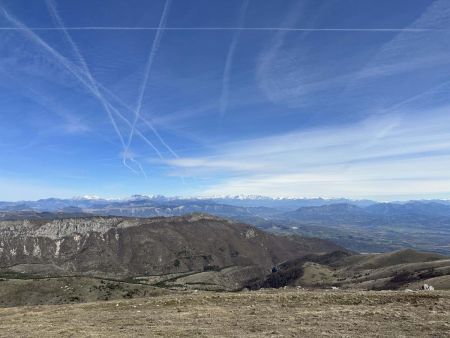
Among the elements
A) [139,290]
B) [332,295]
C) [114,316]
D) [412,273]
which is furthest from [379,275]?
[114,316]

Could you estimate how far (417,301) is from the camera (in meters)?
36.9

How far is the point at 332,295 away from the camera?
41.7 meters

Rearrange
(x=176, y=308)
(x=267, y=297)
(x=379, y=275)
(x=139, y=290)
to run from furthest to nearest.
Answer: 1. (x=379, y=275)
2. (x=139, y=290)
3. (x=267, y=297)
4. (x=176, y=308)

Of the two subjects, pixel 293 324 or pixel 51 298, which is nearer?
pixel 293 324

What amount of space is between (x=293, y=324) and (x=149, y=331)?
34.6 feet

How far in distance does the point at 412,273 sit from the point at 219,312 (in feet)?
488

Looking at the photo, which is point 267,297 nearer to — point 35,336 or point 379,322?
point 379,322

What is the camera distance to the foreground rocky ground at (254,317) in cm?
2886

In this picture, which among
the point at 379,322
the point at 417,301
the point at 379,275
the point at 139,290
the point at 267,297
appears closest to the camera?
the point at 379,322

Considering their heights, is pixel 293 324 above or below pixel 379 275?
above

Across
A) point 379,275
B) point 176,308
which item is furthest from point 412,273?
point 176,308

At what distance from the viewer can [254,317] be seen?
3409cm

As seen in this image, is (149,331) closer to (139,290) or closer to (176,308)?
(176,308)

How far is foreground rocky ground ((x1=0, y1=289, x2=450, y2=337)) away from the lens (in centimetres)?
2886
